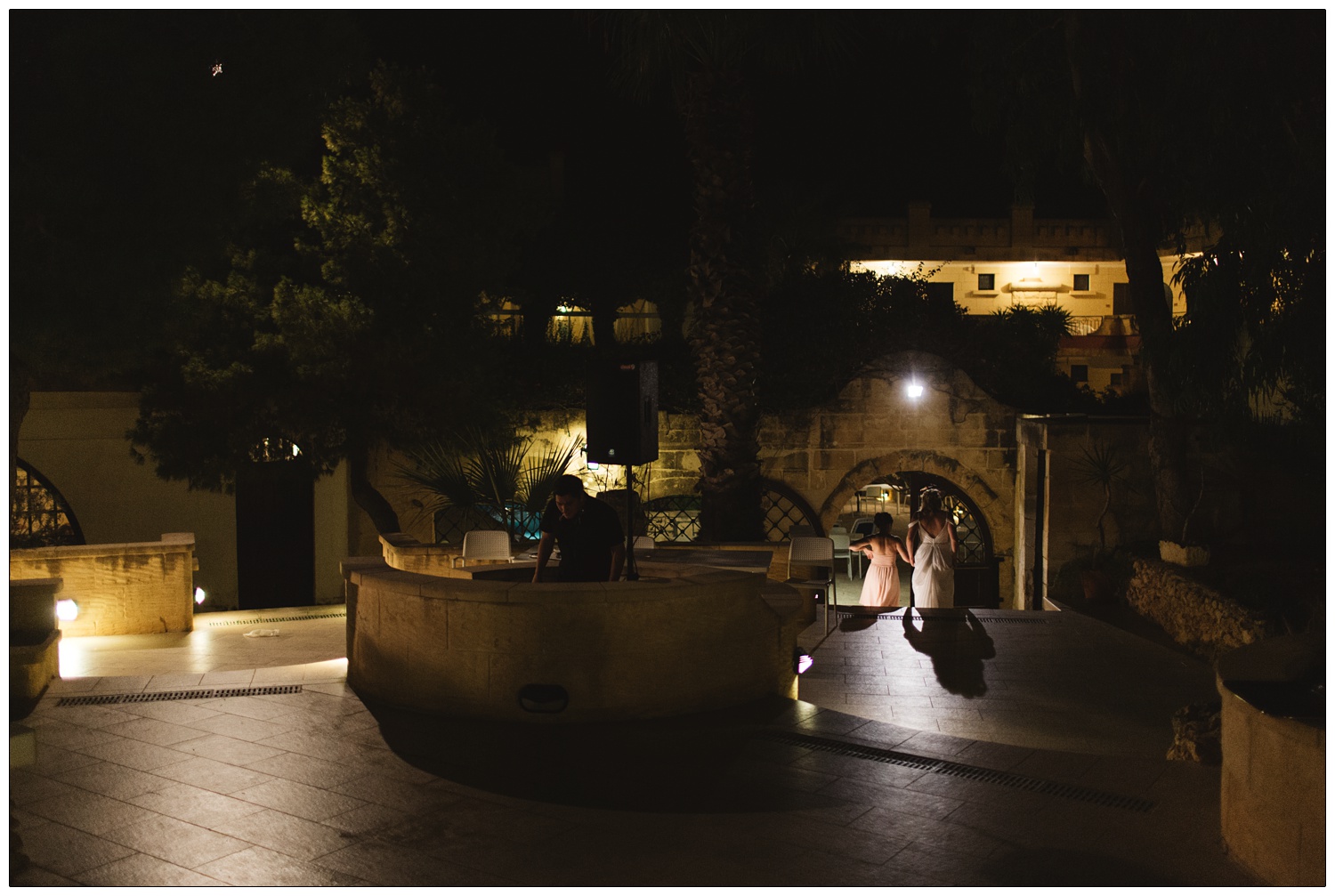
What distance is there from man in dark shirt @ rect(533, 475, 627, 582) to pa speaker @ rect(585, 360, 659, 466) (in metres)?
0.61

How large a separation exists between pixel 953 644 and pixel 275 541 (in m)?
11.4

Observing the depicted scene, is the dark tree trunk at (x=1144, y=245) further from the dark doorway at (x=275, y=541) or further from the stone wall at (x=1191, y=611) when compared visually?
the dark doorway at (x=275, y=541)

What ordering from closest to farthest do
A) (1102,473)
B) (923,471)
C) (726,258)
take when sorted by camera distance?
(726,258) → (1102,473) → (923,471)

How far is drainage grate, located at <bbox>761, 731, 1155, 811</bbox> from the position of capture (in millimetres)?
4934

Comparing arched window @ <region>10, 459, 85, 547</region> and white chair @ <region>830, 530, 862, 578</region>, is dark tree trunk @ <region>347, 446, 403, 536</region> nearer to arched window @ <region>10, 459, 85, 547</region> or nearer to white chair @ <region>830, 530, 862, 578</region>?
arched window @ <region>10, 459, 85, 547</region>

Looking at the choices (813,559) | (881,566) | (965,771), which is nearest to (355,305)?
(813,559)

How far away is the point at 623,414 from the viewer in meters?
7.57

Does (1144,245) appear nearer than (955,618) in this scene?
No

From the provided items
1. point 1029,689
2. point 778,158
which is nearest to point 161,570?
point 1029,689

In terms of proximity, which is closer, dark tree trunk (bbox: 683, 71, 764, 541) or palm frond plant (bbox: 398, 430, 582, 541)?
palm frond plant (bbox: 398, 430, 582, 541)

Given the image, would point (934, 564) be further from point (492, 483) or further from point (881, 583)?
point (492, 483)

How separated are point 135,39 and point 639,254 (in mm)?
11171

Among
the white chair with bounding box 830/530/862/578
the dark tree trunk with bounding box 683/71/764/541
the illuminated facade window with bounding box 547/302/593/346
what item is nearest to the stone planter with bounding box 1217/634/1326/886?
the dark tree trunk with bounding box 683/71/764/541

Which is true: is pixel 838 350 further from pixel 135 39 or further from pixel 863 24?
pixel 135 39
